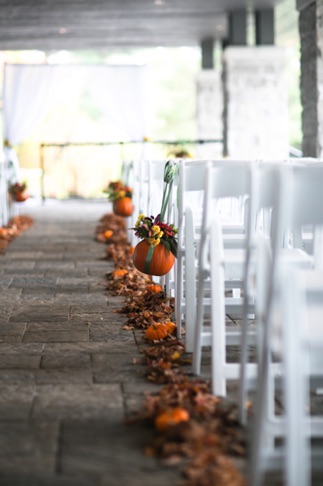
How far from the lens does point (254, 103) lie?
10.8m

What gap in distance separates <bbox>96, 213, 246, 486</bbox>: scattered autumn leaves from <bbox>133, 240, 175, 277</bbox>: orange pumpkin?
0.23m

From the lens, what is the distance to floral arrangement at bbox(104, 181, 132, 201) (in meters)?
7.63

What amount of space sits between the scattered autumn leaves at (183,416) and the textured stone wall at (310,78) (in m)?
3.20

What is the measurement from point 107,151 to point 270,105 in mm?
6150

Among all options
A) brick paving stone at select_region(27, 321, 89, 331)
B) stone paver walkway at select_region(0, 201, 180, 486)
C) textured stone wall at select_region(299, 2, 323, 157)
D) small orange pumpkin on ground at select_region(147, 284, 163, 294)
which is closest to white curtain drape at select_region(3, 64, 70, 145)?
textured stone wall at select_region(299, 2, 323, 157)

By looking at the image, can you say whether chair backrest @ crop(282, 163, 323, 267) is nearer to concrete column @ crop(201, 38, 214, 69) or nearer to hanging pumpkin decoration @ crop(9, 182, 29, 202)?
hanging pumpkin decoration @ crop(9, 182, 29, 202)

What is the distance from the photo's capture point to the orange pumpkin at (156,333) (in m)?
3.66

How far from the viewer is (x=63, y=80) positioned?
13.1 metres

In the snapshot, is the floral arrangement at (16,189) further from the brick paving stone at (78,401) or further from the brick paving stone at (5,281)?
the brick paving stone at (78,401)

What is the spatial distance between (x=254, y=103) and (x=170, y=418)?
880cm

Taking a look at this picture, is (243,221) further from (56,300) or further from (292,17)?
(292,17)

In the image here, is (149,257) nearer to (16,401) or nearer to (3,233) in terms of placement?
(16,401)

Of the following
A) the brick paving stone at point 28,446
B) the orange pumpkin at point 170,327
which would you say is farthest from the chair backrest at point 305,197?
the orange pumpkin at point 170,327

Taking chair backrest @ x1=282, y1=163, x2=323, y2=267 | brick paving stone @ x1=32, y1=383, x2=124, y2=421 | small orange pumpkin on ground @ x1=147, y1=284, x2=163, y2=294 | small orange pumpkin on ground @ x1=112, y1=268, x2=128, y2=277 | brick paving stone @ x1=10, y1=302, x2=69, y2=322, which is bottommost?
brick paving stone @ x1=32, y1=383, x2=124, y2=421
